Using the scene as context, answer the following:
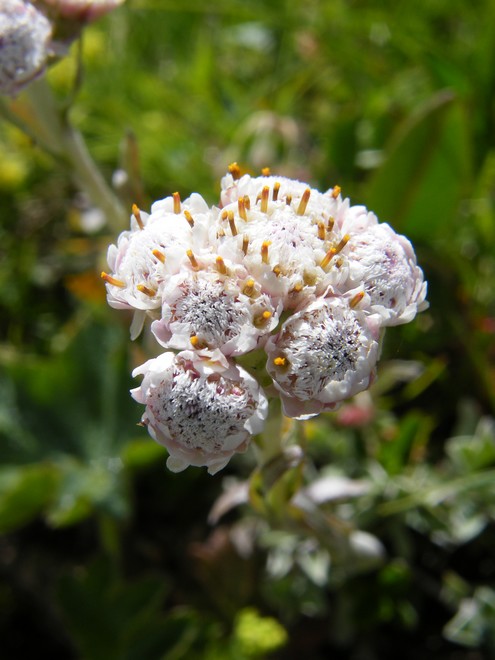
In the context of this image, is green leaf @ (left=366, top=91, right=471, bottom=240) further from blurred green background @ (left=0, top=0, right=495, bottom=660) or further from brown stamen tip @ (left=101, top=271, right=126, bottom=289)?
brown stamen tip @ (left=101, top=271, right=126, bottom=289)

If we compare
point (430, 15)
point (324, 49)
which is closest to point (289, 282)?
point (324, 49)

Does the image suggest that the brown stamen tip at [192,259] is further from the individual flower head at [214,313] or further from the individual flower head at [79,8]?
the individual flower head at [79,8]

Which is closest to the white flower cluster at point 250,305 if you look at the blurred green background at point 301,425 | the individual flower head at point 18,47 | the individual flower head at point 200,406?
the individual flower head at point 200,406

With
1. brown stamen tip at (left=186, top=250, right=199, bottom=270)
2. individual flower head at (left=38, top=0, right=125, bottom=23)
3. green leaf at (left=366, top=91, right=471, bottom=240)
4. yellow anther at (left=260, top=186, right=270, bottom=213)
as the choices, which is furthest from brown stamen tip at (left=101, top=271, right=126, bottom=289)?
green leaf at (left=366, top=91, right=471, bottom=240)

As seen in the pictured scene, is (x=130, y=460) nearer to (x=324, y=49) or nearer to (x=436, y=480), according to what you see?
(x=436, y=480)

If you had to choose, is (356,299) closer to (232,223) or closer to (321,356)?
(321,356)

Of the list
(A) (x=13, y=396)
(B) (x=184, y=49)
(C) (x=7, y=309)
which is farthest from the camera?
(B) (x=184, y=49)
